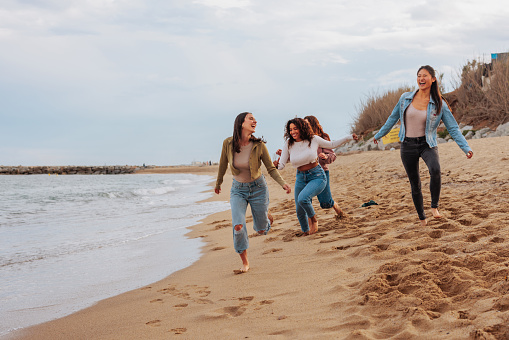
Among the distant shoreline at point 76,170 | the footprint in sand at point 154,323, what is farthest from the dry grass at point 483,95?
the distant shoreline at point 76,170

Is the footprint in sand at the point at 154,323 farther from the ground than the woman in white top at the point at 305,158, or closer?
closer

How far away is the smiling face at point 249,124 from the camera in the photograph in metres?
4.89

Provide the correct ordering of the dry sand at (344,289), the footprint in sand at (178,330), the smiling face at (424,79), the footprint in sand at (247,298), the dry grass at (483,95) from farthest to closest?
the dry grass at (483,95), the smiling face at (424,79), the footprint in sand at (247,298), the footprint in sand at (178,330), the dry sand at (344,289)

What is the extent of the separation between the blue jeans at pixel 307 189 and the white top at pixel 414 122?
51.7 inches

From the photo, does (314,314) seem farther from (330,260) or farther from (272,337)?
(330,260)

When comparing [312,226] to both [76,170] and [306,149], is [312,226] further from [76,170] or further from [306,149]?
[76,170]

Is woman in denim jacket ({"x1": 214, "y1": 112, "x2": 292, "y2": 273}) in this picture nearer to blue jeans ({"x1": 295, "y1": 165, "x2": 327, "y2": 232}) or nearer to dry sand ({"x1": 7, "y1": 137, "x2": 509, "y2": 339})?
dry sand ({"x1": 7, "y1": 137, "x2": 509, "y2": 339})

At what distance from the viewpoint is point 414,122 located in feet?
18.0

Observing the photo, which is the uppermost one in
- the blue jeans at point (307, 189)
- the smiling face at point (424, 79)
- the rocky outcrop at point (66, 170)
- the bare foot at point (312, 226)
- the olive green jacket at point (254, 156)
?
the rocky outcrop at point (66, 170)

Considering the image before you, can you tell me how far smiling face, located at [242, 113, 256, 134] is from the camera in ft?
16.1

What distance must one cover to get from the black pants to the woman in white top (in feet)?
2.48

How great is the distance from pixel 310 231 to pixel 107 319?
3300mm

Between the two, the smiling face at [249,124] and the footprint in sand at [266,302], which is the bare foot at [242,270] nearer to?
the footprint in sand at [266,302]

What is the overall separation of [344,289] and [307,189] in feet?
8.18
